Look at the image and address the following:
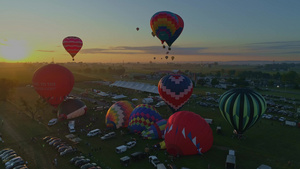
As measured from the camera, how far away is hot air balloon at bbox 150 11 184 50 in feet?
96.2

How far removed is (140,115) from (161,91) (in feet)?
15.1

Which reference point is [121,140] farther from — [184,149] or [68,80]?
[68,80]

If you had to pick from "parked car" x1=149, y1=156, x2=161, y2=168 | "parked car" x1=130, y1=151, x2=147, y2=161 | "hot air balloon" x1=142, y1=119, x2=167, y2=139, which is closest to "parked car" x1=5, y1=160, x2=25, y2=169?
"parked car" x1=130, y1=151, x2=147, y2=161

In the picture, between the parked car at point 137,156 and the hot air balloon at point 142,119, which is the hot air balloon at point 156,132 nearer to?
the hot air balloon at point 142,119

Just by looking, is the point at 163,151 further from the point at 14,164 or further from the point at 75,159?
the point at 14,164

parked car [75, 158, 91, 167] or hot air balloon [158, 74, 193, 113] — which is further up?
hot air balloon [158, 74, 193, 113]

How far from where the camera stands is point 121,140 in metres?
22.8

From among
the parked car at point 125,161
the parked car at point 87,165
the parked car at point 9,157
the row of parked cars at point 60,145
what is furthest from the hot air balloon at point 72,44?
the parked car at point 125,161

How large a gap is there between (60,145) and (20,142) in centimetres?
563

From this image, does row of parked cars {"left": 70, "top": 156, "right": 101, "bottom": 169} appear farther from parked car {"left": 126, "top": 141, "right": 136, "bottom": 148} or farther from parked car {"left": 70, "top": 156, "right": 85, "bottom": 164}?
parked car {"left": 126, "top": 141, "right": 136, "bottom": 148}

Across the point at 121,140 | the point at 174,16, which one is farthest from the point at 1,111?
the point at 174,16

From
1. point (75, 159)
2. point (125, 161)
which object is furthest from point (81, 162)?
point (125, 161)

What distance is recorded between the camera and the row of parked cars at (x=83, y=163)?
55.3 feet

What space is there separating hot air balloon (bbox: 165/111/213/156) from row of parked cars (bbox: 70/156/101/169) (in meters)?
6.85
